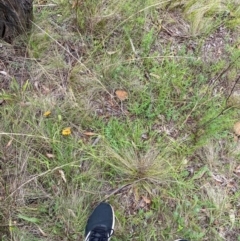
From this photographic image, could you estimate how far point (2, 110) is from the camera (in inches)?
74.5

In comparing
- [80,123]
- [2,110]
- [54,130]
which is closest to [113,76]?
[80,123]

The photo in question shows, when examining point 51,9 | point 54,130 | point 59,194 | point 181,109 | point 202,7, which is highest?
point 202,7

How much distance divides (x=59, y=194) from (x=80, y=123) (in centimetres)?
40

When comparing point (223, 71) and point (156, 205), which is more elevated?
point (223, 71)

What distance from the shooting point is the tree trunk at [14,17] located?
5.86ft

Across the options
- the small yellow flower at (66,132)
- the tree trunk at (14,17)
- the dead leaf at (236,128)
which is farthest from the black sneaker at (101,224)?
the tree trunk at (14,17)

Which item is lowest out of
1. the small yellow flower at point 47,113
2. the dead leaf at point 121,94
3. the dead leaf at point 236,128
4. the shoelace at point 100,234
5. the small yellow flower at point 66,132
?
the shoelace at point 100,234

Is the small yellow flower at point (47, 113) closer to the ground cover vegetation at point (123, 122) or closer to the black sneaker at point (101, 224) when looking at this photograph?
the ground cover vegetation at point (123, 122)

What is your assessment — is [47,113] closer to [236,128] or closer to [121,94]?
[121,94]

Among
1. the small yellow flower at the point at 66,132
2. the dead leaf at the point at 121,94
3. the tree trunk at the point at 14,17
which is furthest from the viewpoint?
the dead leaf at the point at 121,94

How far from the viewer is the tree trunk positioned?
70.3 inches

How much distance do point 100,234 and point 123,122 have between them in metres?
0.62

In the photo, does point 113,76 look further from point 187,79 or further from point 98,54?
point 187,79

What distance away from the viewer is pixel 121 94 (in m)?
2.06
